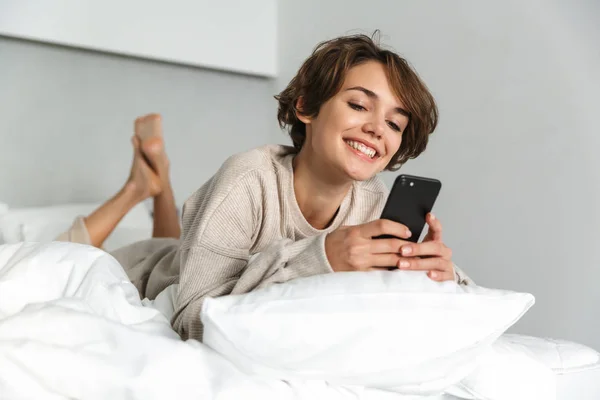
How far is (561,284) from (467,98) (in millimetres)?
662

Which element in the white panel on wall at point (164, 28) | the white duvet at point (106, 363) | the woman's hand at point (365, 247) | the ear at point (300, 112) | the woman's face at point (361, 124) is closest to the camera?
the white duvet at point (106, 363)

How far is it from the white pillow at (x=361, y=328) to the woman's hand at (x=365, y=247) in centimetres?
6

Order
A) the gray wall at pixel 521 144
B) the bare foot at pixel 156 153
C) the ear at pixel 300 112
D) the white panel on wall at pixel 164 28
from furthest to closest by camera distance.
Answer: the white panel on wall at pixel 164 28 → the bare foot at pixel 156 153 → the gray wall at pixel 521 144 → the ear at pixel 300 112

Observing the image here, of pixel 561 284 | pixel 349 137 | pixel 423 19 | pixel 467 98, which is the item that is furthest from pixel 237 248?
pixel 423 19

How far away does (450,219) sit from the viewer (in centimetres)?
223

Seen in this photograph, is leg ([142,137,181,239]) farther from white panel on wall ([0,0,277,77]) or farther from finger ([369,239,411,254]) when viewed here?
finger ([369,239,411,254])

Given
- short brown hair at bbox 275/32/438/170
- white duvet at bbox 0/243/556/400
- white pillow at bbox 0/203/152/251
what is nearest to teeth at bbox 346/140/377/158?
short brown hair at bbox 275/32/438/170

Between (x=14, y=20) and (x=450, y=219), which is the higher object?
(x=14, y=20)

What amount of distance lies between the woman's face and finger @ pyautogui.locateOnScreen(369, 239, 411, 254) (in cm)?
24

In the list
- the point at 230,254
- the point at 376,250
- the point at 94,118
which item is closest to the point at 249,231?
the point at 230,254

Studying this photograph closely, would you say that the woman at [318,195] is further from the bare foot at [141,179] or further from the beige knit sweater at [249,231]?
the bare foot at [141,179]

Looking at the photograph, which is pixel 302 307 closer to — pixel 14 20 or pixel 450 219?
pixel 450 219

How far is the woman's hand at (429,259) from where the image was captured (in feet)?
3.34

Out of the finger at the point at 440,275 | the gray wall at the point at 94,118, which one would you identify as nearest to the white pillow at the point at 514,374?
the finger at the point at 440,275
